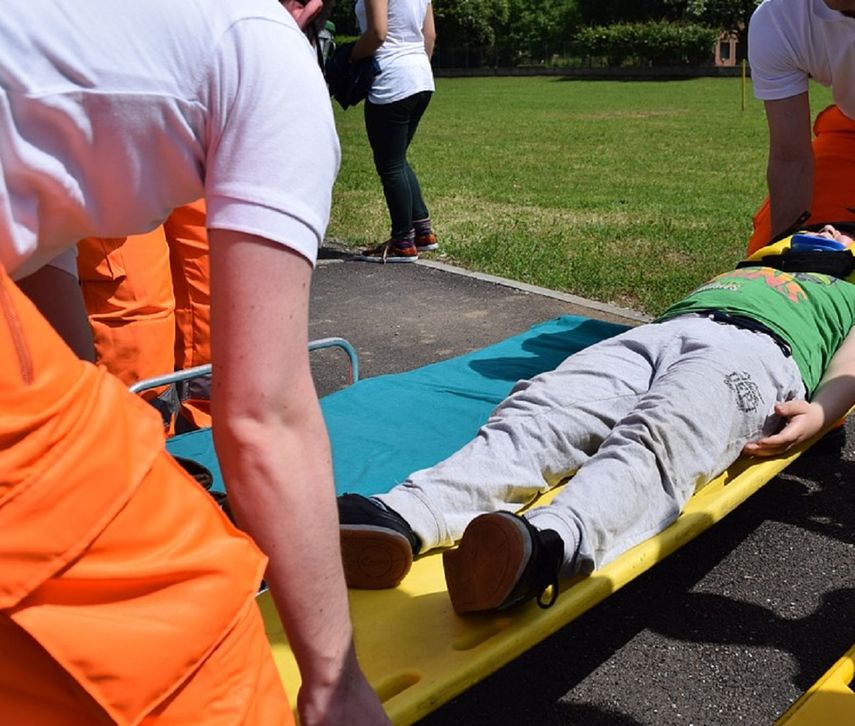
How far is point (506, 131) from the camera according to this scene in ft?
58.9

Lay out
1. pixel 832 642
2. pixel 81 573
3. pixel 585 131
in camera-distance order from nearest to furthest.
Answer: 1. pixel 81 573
2. pixel 832 642
3. pixel 585 131

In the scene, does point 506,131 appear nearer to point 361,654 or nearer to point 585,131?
point 585,131

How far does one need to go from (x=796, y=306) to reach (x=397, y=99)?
404cm

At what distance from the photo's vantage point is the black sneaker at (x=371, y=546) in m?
2.30

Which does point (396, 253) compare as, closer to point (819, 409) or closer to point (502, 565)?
point (819, 409)

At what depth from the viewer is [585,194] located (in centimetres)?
1035

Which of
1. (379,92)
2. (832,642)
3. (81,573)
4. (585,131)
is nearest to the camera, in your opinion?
(81,573)

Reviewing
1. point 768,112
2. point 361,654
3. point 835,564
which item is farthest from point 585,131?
point 361,654

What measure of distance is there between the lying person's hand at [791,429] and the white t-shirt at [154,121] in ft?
6.50

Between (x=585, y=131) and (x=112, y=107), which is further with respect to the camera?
(x=585, y=131)

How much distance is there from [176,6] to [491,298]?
5.08 metres

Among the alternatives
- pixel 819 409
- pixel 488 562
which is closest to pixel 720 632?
pixel 819 409

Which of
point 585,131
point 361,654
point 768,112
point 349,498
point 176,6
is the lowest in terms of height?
point 585,131

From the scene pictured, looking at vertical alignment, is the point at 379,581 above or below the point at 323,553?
below
